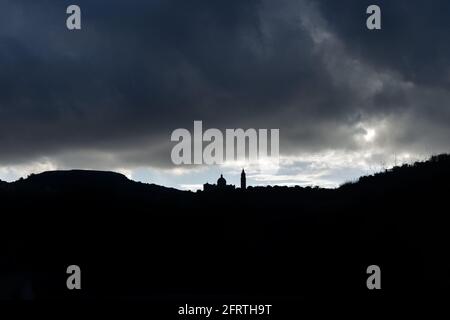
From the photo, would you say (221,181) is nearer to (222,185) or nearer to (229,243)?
(222,185)

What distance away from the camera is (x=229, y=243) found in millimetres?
35281

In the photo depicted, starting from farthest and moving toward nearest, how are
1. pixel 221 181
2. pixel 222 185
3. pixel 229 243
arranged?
pixel 221 181 → pixel 222 185 → pixel 229 243

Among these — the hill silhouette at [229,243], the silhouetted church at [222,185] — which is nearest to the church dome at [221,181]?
the silhouetted church at [222,185]

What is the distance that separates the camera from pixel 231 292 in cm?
2859

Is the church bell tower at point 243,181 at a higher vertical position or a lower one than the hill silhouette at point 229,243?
higher

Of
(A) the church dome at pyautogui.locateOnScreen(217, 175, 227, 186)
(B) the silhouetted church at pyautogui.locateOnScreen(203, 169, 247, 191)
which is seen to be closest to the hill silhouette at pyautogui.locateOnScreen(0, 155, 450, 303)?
(B) the silhouetted church at pyautogui.locateOnScreen(203, 169, 247, 191)

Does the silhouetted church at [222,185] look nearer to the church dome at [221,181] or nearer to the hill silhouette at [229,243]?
the church dome at [221,181]

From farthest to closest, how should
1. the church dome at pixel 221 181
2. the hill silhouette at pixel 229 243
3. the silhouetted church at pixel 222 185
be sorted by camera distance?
the church dome at pixel 221 181, the silhouetted church at pixel 222 185, the hill silhouette at pixel 229 243

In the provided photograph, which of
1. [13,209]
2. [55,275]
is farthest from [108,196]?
[55,275]

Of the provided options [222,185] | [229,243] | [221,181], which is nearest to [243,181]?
[222,185]

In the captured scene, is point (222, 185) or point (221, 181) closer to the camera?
point (222, 185)

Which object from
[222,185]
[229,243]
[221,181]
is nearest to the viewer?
[229,243]

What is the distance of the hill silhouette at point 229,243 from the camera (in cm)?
2938
